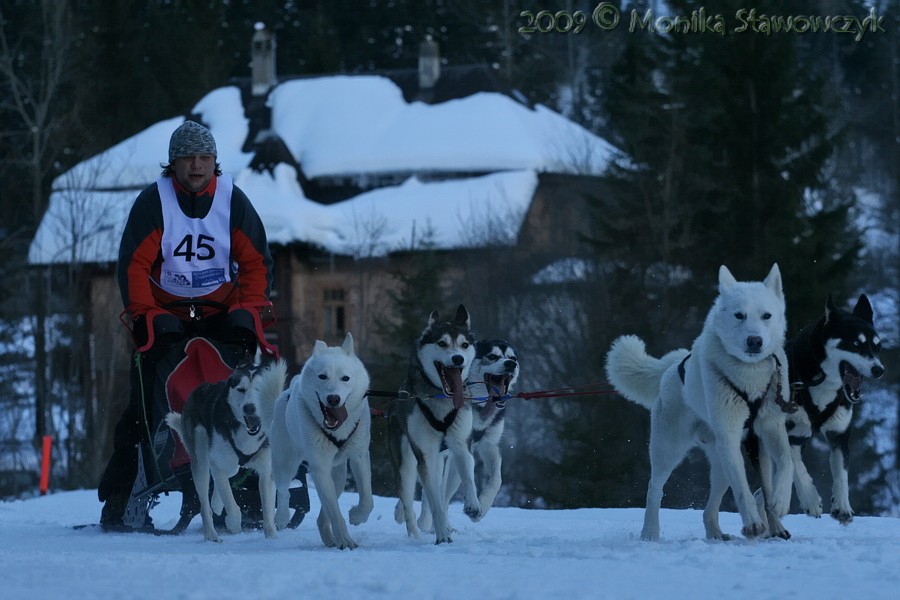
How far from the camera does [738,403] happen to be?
212 inches

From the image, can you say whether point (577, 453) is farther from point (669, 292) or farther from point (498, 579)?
point (498, 579)

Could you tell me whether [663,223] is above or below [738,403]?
above

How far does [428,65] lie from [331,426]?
99.4ft

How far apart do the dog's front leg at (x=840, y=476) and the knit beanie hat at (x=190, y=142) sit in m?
2.87

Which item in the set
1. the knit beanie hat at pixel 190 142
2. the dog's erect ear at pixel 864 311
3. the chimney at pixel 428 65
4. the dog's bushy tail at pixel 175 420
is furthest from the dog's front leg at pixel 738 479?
the chimney at pixel 428 65

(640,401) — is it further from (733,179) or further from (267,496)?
(733,179)

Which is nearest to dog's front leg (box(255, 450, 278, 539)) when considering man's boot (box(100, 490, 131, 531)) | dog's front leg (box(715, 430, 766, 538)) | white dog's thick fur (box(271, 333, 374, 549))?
white dog's thick fur (box(271, 333, 374, 549))

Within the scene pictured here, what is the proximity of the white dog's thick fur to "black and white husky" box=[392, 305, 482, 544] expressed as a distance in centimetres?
18

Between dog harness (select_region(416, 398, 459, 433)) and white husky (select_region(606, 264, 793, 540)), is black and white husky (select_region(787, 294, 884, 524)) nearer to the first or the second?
white husky (select_region(606, 264, 793, 540))

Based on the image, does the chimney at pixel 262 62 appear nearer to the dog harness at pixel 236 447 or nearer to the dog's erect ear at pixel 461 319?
the dog harness at pixel 236 447

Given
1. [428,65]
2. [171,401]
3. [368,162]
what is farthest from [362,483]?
[428,65]

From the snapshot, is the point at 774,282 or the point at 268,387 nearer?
the point at 774,282

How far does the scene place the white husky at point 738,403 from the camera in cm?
536

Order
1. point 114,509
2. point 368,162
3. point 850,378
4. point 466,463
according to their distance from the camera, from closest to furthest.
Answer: point 850,378, point 466,463, point 114,509, point 368,162
